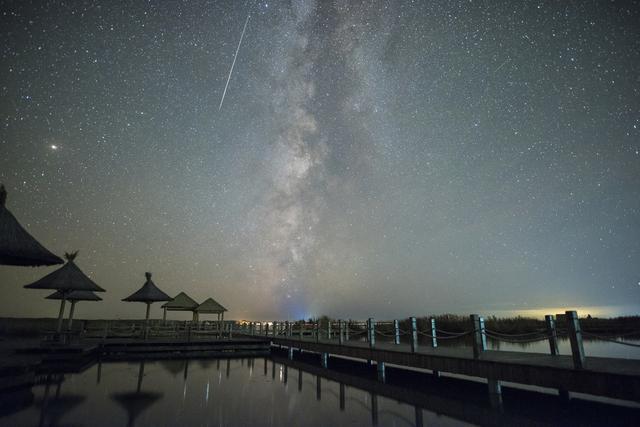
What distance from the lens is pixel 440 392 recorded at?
10.6 m

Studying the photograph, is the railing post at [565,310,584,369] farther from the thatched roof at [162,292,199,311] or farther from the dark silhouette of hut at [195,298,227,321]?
the thatched roof at [162,292,199,311]

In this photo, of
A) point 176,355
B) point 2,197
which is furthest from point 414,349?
point 176,355

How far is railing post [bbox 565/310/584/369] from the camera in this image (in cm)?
719

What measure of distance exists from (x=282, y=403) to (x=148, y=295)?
61.6 feet

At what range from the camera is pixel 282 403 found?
9047mm

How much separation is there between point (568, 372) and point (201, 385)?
9937mm

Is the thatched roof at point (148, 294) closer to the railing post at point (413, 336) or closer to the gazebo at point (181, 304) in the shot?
the gazebo at point (181, 304)

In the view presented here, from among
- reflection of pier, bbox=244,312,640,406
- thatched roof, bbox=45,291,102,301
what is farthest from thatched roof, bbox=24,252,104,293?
reflection of pier, bbox=244,312,640,406

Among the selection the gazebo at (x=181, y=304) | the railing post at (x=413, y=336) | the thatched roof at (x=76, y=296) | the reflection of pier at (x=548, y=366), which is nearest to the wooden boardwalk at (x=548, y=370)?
the reflection of pier at (x=548, y=366)

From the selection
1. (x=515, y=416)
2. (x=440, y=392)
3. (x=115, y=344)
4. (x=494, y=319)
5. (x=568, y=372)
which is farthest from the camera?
(x=494, y=319)

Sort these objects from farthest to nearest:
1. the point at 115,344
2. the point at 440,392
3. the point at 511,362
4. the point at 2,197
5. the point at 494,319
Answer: the point at 494,319, the point at 115,344, the point at 2,197, the point at 440,392, the point at 511,362

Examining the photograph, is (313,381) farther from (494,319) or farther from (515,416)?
(494,319)

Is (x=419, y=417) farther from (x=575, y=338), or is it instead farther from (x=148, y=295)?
(x=148, y=295)

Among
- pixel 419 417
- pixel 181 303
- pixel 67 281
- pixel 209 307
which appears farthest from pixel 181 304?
pixel 419 417
